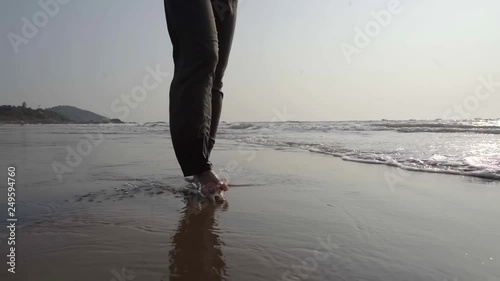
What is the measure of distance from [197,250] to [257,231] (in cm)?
31

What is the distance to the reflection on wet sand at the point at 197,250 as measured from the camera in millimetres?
1130

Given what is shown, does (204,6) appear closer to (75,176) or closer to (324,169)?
(75,176)

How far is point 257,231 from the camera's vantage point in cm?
157

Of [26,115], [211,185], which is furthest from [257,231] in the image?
[26,115]

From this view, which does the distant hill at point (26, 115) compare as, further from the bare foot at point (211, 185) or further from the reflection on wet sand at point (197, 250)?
the reflection on wet sand at point (197, 250)

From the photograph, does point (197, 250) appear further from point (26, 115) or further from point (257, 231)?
→ point (26, 115)

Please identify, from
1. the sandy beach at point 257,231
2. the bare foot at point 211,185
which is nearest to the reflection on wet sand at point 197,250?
the sandy beach at point 257,231

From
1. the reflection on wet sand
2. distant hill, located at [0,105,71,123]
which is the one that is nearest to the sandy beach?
the reflection on wet sand

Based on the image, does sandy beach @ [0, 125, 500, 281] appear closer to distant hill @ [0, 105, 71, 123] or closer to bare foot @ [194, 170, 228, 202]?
bare foot @ [194, 170, 228, 202]

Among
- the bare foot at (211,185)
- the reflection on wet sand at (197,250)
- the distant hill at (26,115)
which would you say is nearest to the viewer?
the reflection on wet sand at (197,250)

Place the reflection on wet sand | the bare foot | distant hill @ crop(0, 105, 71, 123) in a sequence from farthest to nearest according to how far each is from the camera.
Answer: distant hill @ crop(0, 105, 71, 123) < the bare foot < the reflection on wet sand

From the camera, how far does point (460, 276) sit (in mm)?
1179

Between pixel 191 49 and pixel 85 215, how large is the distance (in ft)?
2.77

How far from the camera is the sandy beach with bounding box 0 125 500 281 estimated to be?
117 centimetres
